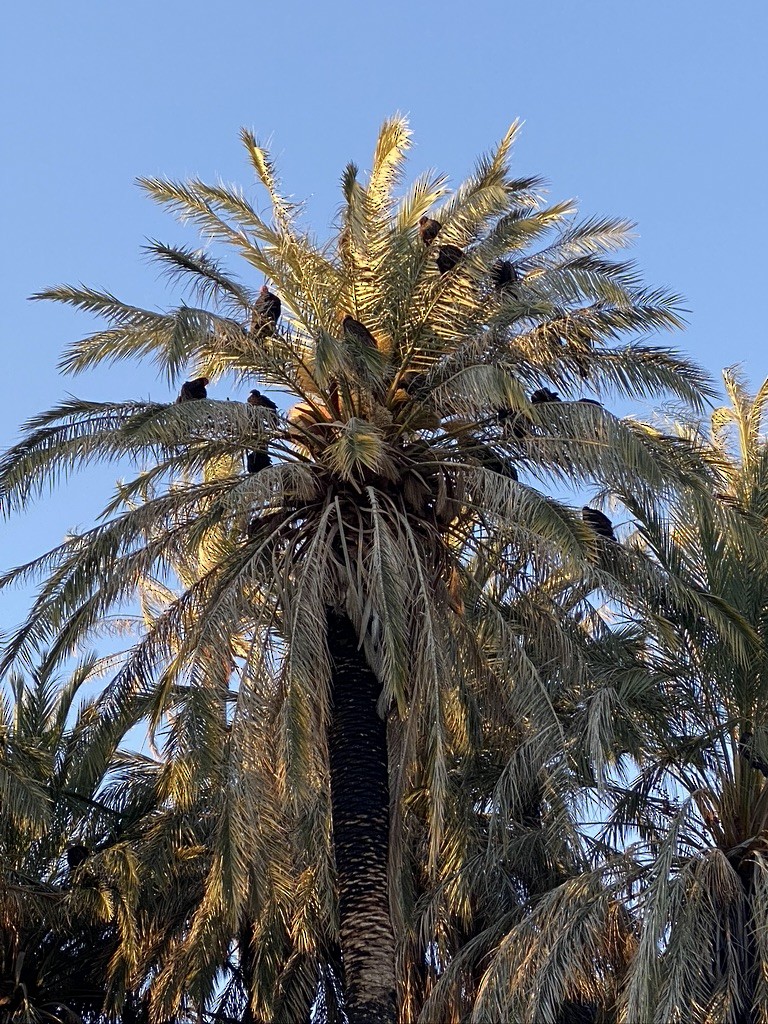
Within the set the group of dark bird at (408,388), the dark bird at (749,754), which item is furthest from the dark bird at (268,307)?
the dark bird at (749,754)

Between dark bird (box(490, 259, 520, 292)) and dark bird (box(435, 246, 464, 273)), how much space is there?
0.46m

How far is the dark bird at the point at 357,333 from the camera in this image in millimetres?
16391

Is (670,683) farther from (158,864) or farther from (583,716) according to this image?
(158,864)

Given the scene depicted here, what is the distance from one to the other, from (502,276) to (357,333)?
1999 millimetres

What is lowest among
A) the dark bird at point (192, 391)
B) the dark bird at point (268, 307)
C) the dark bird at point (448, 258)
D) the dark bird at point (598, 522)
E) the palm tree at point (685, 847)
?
the palm tree at point (685, 847)

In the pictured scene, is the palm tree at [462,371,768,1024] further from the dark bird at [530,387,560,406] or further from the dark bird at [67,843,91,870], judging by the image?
the dark bird at [67,843,91,870]

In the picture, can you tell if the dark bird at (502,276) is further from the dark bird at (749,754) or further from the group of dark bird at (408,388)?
the dark bird at (749,754)

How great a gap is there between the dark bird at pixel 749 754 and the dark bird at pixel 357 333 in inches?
210

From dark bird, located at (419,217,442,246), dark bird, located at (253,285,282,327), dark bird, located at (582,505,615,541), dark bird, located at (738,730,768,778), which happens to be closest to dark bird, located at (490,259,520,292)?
dark bird, located at (419,217,442,246)

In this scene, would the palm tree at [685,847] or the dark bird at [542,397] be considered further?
the dark bird at [542,397]

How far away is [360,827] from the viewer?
53.8 feet

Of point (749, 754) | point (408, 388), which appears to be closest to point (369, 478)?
point (408, 388)

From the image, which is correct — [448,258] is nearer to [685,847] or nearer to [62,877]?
[685,847]

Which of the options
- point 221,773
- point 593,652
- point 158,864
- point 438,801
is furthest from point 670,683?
point 158,864
